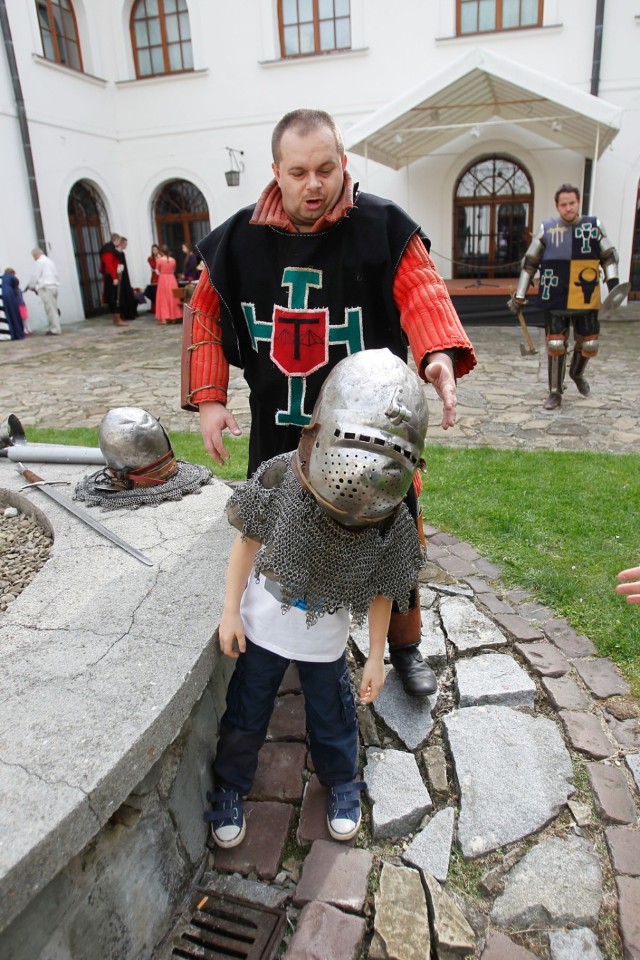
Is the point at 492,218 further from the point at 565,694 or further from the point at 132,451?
the point at 565,694

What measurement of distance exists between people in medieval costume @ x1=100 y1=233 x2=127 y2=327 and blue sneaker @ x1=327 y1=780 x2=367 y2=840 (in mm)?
12585

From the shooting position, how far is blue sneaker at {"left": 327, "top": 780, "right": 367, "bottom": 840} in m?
1.89

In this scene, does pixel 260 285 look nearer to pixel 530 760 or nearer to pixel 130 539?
pixel 130 539

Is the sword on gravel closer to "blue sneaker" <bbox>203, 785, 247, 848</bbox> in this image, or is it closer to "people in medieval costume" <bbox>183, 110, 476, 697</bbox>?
"people in medieval costume" <bbox>183, 110, 476, 697</bbox>

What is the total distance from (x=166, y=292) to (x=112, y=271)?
1209 mm

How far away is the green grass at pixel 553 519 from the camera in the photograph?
9.27 feet

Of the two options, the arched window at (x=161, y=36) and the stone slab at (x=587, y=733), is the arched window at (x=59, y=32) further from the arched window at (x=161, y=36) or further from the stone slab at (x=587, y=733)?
the stone slab at (x=587, y=733)

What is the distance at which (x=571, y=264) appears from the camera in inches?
232

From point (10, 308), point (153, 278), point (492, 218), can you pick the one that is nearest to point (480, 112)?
point (492, 218)

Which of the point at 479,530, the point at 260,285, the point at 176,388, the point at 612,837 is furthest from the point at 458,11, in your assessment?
the point at 612,837

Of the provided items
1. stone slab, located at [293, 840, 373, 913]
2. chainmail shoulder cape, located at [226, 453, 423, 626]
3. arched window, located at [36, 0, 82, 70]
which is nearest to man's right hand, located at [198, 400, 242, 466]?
chainmail shoulder cape, located at [226, 453, 423, 626]

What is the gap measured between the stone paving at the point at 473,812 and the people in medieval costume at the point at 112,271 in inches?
467

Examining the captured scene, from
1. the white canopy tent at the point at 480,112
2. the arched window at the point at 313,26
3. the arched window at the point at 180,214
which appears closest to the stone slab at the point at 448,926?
the white canopy tent at the point at 480,112

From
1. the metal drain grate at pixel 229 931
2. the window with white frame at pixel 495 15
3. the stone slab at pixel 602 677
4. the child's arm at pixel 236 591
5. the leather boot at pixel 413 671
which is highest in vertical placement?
the window with white frame at pixel 495 15
